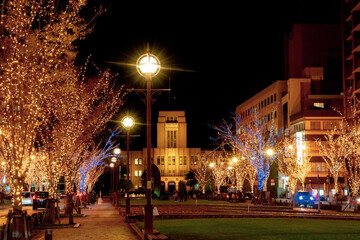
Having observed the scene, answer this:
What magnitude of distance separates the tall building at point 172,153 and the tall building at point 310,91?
106 feet

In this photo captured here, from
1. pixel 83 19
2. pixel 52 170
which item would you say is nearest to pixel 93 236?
pixel 83 19

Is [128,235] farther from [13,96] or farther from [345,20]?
[345,20]

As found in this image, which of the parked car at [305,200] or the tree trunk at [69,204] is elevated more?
the tree trunk at [69,204]

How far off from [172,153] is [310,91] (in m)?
48.6

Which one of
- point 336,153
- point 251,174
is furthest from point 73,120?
point 336,153

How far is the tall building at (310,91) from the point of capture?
3125 inches

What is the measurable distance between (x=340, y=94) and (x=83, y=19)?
7728 cm

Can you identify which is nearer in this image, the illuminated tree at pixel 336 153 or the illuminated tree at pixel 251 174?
the illuminated tree at pixel 336 153

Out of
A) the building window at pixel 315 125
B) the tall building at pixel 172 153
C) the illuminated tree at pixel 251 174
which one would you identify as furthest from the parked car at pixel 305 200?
the tall building at pixel 172 153

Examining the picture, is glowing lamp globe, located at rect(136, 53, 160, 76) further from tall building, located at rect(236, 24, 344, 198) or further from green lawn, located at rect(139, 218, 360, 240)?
tall building, located at rect(236, 24, 344, 198)

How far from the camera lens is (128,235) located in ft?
64.6

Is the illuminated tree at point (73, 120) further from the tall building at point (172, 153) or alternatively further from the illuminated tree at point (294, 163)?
the tall building at point (172, 153)

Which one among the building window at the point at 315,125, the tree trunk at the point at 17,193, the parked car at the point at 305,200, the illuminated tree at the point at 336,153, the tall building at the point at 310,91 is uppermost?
the tall building at the point at 310,91

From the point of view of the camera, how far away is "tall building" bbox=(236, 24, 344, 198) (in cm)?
7938
